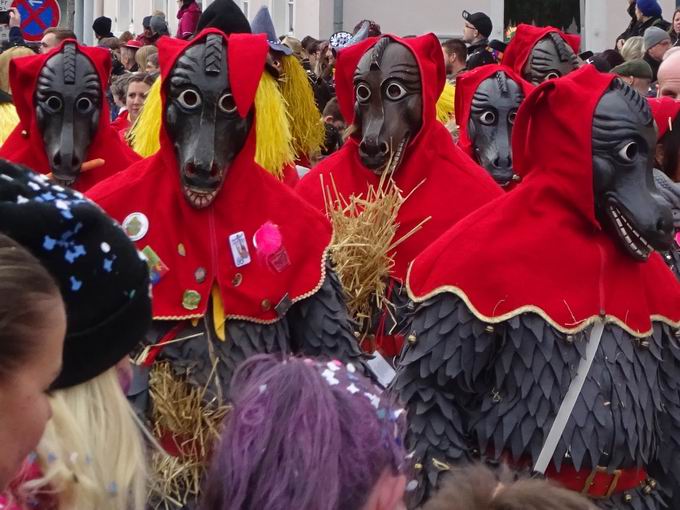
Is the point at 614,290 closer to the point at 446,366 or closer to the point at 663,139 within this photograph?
the point at 446,366

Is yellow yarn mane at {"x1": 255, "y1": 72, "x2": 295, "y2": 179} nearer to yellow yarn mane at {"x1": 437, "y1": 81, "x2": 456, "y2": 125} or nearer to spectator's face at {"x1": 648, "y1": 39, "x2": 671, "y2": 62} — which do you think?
yellow yarn mane at {"x1": 437, "y1": 81, "x2": 456, "y2": 125}

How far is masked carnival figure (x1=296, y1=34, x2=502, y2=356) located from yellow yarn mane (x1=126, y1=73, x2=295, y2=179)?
0.35 metres

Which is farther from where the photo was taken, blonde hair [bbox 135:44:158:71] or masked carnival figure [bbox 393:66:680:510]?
blonde hair [bbox 135:44:158:71]

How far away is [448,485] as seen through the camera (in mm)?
2619

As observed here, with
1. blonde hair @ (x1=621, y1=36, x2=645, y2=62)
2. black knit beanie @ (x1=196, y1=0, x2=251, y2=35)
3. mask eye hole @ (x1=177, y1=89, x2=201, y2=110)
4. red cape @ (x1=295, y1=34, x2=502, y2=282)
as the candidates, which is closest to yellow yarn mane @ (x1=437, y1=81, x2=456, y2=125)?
red cape @ (x1=295, y1=34, x2=502, y2=282)

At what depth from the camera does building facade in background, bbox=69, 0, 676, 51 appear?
16953 mm

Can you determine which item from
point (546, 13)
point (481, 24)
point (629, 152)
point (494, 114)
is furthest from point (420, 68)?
point (546, 13)

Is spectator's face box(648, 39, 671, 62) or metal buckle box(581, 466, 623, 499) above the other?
spectator's face box(648, 39, 671, 62)

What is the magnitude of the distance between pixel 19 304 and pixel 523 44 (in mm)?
6158

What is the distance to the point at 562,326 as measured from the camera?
3902mm

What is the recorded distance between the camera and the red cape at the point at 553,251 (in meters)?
3.92

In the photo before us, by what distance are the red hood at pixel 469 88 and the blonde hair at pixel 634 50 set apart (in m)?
4.06

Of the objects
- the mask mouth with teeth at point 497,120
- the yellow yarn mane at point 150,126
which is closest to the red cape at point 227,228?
the yellow yarn mane at point 150,126

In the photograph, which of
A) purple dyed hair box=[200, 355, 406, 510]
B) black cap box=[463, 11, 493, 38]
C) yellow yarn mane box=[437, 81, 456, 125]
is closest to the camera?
purple dyed hair box=[200, 355, 406, 510]
